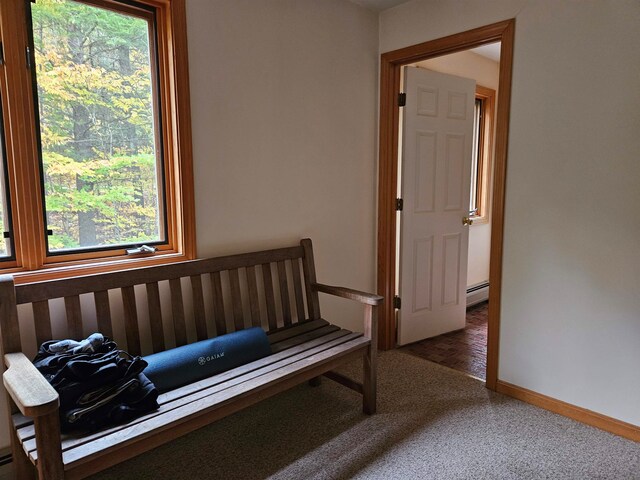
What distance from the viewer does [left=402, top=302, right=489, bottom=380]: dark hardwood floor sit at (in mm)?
2835

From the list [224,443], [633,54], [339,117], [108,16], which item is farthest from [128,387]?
[633,54]

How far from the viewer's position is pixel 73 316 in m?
1.67

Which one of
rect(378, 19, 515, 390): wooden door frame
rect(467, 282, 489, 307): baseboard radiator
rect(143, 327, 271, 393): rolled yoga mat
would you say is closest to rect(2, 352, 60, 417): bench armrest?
rect(143, 327, 271, 393): rolled yoga mat

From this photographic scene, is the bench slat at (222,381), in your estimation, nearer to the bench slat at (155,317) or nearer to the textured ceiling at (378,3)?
the bench slat at (155,317)

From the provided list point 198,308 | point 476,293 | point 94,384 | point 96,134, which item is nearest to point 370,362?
point 198,308

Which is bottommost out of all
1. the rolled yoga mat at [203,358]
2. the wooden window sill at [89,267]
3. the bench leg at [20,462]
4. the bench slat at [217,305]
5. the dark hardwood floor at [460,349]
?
the dark hardwood floor at [460,349]

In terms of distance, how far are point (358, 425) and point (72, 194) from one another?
Answer: 1.74 meters

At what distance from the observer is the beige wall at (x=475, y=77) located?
346cm

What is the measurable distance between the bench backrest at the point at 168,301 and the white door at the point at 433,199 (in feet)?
3.12

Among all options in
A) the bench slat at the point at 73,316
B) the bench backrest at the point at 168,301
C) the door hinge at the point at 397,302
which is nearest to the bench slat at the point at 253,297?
the bench backrest at the point at 168,301

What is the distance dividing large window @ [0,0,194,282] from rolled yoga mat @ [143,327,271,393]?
1.58 ft

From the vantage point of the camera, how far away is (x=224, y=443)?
197 cm

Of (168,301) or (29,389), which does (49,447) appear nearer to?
(29,389)

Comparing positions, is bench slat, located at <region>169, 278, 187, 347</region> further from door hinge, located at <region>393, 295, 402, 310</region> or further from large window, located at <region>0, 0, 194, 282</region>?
door hinge, located at <region>393, 295, 402, 310</region>
